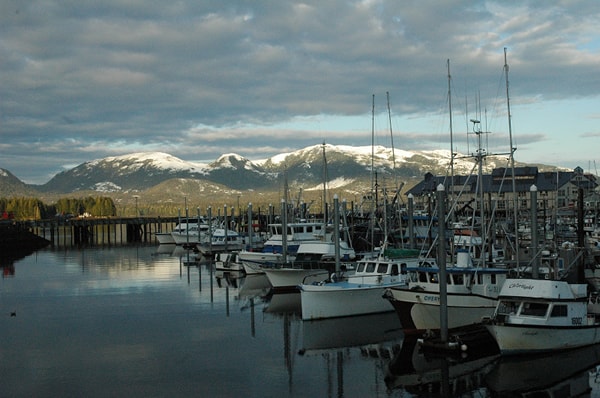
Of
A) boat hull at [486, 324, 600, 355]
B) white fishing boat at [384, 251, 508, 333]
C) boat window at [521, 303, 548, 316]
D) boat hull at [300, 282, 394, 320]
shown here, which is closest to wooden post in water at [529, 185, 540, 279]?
white fishing boat at [384, 251, 508, 333]

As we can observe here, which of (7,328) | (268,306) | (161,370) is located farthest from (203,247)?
(161,370)

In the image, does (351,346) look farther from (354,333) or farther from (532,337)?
(532,337)

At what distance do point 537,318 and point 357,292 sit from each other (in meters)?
11.3

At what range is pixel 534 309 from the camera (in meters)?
29.0

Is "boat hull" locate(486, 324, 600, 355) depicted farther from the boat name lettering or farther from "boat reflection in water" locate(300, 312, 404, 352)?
"boat reflection in water" locate(300, 312, 404, 352)

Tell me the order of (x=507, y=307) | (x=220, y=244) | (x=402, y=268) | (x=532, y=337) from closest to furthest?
1. (x=532, y=337)
2. (x=507, y=307)
3. (x=402, y=268)
4. (x=220, y=244)

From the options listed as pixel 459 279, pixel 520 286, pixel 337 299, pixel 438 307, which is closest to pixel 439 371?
pixel 438 307

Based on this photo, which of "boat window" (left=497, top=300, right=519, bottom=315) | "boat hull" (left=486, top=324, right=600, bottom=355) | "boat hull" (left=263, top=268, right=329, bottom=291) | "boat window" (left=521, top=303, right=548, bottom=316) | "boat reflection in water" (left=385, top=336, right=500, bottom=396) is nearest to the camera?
"boat reflection in water" (left=385, top=336, right=500, bottom=396)

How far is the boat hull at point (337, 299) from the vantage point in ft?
124

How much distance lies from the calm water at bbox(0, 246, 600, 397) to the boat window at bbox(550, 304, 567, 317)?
175 cm

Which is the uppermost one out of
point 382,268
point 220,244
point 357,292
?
point 382,268

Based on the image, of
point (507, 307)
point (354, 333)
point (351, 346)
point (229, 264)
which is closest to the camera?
point (507, 307)

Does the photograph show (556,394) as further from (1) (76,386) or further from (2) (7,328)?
(2) (7,328)

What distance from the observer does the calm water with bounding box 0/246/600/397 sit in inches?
1022
